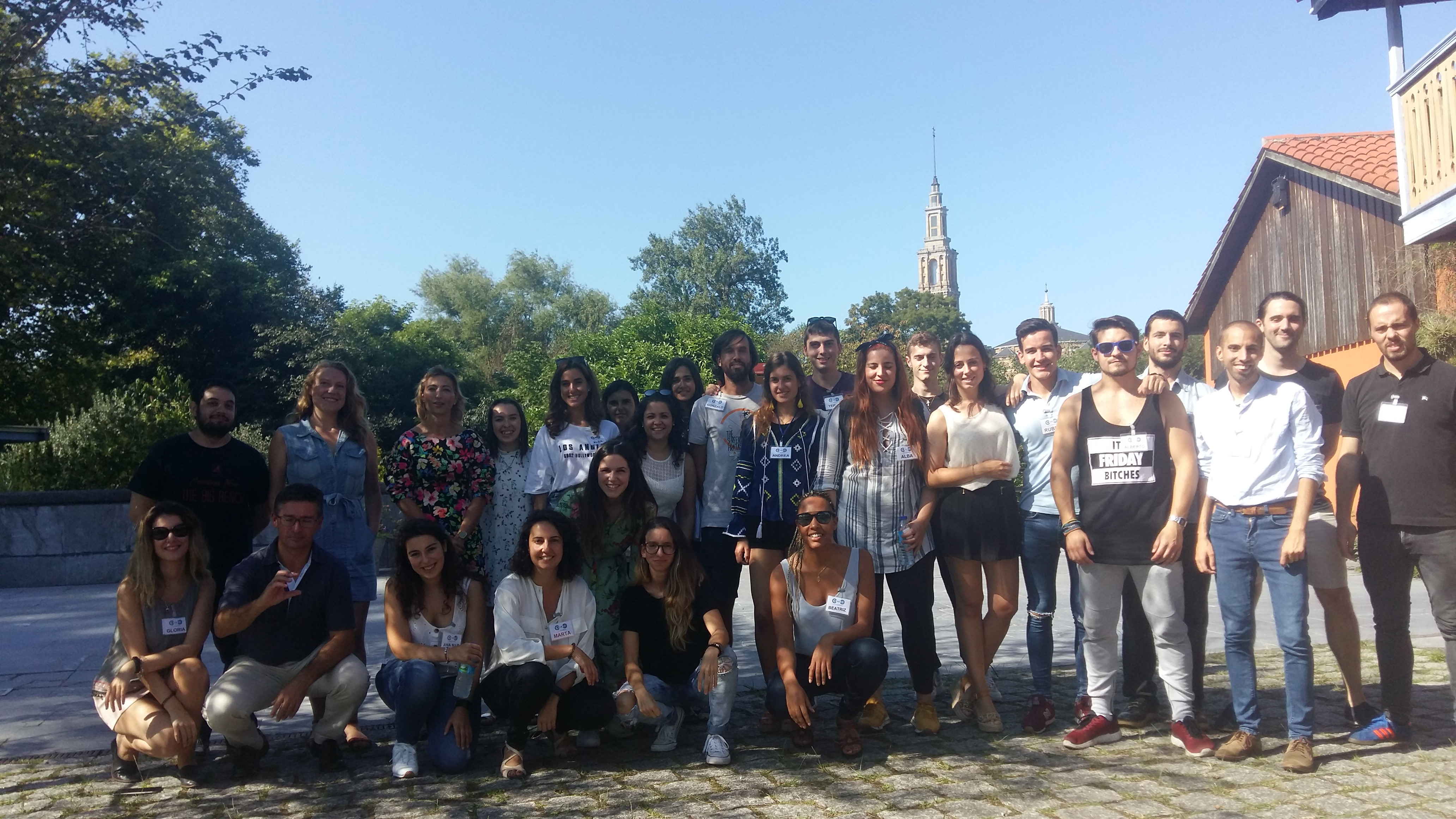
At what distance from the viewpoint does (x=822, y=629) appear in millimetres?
4633

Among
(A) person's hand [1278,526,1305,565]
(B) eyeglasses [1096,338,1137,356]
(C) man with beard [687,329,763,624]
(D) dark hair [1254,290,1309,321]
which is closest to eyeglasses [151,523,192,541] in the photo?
(C) man with beard [687,329,763,624]

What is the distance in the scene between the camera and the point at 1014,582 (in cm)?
478

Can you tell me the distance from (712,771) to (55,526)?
9.43m

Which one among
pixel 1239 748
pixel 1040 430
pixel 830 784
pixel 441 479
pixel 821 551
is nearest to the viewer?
pixel 830 784

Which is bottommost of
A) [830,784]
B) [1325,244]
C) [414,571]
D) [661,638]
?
[830,784]

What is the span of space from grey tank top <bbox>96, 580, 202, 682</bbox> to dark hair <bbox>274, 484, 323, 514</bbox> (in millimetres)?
588

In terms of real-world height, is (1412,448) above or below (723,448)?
below

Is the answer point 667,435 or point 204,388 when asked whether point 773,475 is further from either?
point 204,388

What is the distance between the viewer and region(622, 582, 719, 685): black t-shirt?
466 cm

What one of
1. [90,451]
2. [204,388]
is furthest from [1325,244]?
[90,451]

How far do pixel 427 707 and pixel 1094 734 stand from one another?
3.00 m

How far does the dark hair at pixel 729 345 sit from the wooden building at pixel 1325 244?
992cm

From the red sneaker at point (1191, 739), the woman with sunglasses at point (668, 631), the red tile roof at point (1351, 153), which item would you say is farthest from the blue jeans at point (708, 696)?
the red tile roof at point (1351, 153)

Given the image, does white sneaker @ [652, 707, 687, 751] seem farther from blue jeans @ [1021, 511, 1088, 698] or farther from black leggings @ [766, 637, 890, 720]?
blue jeans @ [1021, 511, 1088, 698]
